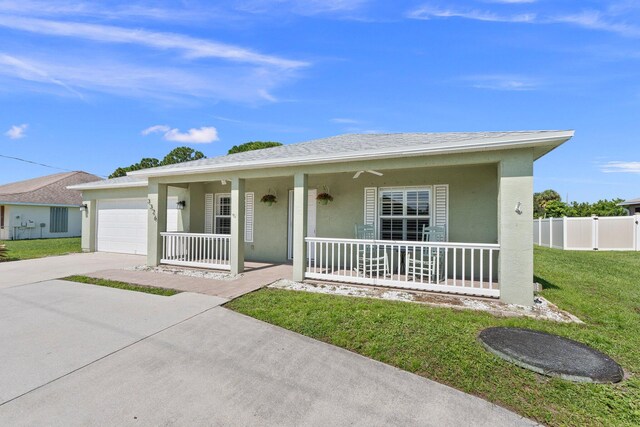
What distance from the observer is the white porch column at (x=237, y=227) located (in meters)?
7.53

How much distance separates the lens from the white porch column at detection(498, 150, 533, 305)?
504 centimetres

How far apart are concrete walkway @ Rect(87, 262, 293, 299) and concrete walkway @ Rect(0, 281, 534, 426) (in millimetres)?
1544

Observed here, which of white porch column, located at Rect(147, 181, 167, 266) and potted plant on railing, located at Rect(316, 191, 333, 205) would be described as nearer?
potted plant on railing, located at Rect(316, 191, 333, 205)

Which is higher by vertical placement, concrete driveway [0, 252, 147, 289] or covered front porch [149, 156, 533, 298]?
covered front porch [149, 156, 533, 298]

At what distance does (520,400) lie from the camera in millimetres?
2578

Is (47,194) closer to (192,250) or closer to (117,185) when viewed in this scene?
(117,185)

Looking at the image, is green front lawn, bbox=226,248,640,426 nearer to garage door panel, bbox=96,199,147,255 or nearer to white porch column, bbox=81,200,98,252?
garage door panel, bbox=96,199,147,255

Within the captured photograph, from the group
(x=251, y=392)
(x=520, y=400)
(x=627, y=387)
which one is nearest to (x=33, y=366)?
(x=251, y=392)

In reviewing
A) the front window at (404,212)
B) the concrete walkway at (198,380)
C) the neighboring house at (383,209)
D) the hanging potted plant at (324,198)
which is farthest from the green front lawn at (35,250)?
the front window at (404,212)

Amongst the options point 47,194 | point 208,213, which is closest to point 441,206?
point 208,213

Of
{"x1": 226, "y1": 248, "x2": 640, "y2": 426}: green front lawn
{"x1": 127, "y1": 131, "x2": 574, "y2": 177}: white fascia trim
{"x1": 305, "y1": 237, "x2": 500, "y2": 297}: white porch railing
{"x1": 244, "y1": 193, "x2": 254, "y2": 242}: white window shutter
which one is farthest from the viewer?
{"x1": 244, "y1": 193, "x2": 254, "y2": 242}: white window shutter

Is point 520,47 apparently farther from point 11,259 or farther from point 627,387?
point 11,259

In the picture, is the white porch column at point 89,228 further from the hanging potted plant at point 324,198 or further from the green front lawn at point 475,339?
the green front lawn at point 475,339

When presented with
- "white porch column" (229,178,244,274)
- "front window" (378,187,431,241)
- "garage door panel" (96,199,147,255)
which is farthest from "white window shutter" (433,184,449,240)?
"garage door panel" (96,199,147,255)
